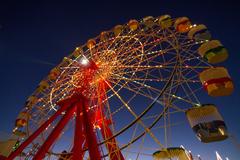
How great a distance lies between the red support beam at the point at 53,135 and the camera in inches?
303

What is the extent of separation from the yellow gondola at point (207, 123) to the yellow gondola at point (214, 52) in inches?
75.0

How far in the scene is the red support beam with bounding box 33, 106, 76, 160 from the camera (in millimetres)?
7698

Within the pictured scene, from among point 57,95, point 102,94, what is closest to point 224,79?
point 102,94

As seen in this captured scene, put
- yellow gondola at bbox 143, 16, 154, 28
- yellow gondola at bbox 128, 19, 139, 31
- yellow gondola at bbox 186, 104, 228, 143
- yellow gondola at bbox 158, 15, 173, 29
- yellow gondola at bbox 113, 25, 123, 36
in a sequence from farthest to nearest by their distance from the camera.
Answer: yellow gondola at bbox 113, 25, 123, 36 → yellow gondola at bbox 128, 19, 139, 31 → yellow gondola at bbox 143, 16, 154, 28 → yellow gondola at bbox 158, 15, 173, 29 → yellow gondola at bbox 186, 104, 228, 143

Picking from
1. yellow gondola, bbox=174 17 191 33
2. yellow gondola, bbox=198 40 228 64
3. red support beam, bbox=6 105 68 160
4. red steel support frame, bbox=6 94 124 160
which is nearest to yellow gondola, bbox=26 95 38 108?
red steel support frame, bbox=6 94 124 160

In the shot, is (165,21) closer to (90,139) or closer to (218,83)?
(218,83)

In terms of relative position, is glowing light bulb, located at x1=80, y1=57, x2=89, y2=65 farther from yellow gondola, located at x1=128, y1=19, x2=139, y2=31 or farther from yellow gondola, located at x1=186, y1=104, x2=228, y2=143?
yellow gondola, located at x1=186, y1=104, x2=228, y2=143

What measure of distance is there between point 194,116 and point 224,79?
1506 millimetres

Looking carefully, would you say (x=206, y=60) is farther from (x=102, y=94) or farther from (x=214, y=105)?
(x=102, y=94)

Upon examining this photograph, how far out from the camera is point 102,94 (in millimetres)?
10742

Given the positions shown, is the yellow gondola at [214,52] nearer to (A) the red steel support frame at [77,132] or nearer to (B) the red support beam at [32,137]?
(A) the red steel support frame at [77,132]

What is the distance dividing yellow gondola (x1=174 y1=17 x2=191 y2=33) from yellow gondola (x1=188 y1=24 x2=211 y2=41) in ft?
0.99

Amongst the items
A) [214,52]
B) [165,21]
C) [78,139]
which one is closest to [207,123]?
[214,52]

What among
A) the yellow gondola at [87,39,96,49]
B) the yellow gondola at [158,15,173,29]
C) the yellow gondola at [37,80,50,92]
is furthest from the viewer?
the yellow gondola at [37,80,50,92]
